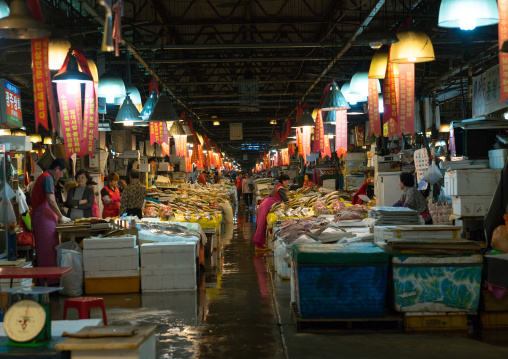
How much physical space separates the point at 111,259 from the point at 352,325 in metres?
3.68

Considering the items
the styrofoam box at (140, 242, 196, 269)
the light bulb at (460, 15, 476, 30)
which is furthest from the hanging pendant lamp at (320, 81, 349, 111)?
the light bulb at (460, 15, 476, 30)

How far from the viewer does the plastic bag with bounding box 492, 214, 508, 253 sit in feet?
20.4

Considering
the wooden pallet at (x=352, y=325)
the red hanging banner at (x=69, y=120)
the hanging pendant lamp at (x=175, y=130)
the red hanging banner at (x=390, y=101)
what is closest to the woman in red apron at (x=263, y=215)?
the hanging pendant lamp at (x=175, y=130)

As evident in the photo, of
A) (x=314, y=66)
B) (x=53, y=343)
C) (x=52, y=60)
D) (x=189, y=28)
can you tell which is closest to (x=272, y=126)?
(x=314, y=66)

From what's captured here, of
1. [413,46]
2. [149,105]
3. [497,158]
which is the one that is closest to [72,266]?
[149,105]

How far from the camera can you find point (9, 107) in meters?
8.84

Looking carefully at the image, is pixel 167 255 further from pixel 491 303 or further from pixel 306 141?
pixel 306 141

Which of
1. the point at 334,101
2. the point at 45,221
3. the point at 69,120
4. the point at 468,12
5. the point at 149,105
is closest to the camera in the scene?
the point at 468,12

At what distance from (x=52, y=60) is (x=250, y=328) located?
208 inches

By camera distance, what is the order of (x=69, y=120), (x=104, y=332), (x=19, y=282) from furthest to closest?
(x=69, y=120)
(x=19, y=282)
(x=104, y=332)

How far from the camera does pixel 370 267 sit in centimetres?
585

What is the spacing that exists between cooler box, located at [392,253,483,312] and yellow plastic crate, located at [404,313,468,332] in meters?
0.07

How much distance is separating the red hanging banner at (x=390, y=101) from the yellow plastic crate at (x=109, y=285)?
472 centimetres

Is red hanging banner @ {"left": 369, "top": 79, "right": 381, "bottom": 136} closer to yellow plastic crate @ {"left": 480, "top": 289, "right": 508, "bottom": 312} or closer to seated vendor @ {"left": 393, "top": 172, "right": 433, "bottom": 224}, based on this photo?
seated vendor @ {"left": 393, "top": 172, "right": 433, "bottom": 224}
